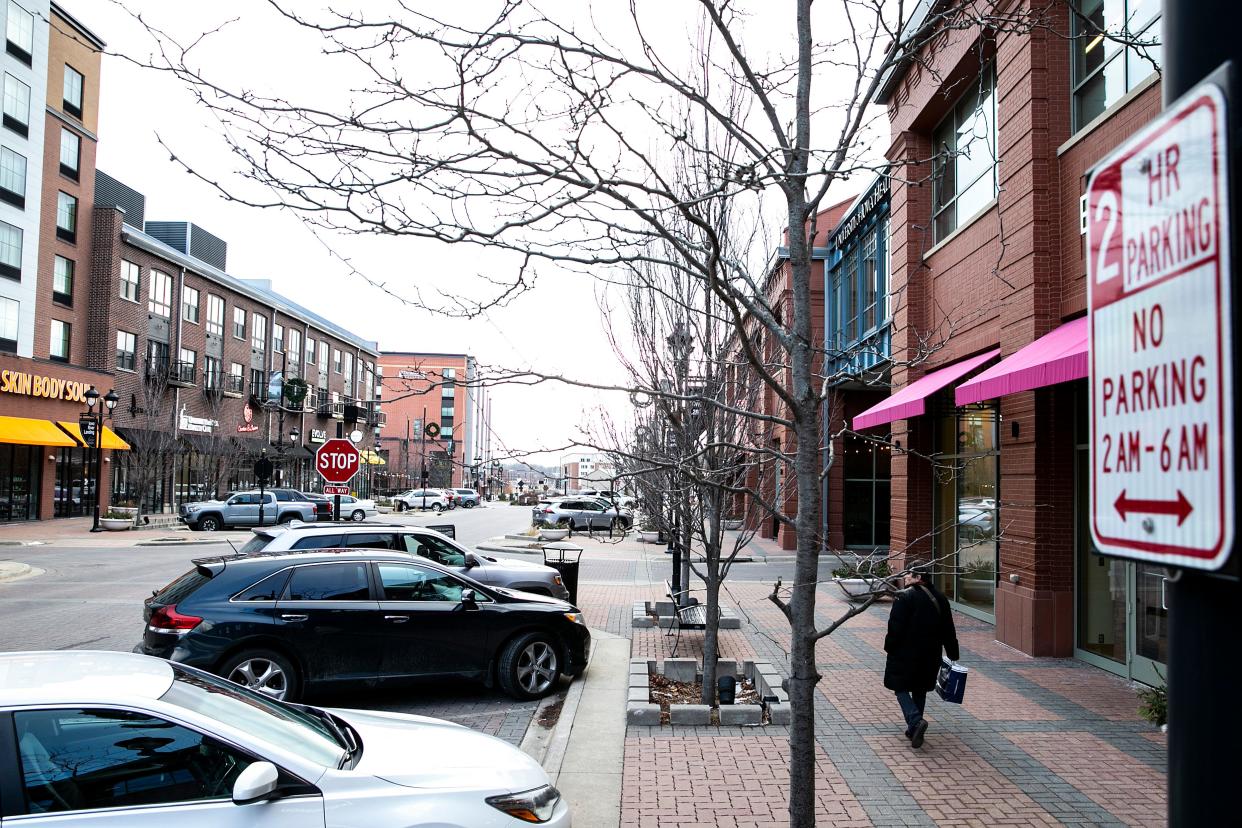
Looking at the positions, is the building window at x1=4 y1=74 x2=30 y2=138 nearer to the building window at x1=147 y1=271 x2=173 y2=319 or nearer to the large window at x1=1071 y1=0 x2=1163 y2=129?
the building window at x1=147 y1=271 x2=173 y2=319

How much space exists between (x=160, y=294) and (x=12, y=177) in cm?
1119

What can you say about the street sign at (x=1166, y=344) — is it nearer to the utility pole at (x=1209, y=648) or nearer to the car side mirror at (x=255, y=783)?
the utility pole at (x=1209, y=648)

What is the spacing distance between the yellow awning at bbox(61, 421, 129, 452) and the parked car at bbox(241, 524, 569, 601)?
29850 mm

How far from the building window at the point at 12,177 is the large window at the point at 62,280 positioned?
3.23m

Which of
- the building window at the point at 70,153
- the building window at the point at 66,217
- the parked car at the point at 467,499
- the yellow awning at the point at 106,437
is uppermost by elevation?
the building window at the point at 70,153

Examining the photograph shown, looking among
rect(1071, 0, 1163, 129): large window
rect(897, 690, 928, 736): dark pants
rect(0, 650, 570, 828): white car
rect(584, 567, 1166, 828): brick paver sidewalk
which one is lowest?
rect(584, 567, 1166, 828): brick paver sidewalk

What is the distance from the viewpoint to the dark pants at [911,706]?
7156 millimetres

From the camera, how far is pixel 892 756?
6.94m

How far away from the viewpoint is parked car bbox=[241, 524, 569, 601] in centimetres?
1170

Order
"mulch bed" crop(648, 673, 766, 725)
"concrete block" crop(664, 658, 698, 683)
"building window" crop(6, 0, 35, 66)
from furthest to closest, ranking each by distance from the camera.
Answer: "building window" crop(6, 0, 35, 66) < "concrete block" crop(664, 658, 698, 683) < "mulch bed" crop(648, 673, 766, 725)

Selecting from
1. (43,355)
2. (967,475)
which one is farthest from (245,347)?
(967,475)

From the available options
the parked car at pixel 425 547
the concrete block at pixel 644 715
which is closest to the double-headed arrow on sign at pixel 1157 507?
the concrete block at pixel 644 715

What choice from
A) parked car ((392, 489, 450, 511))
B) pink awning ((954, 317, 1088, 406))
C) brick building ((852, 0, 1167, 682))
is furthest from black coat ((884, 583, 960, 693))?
parked car ((392, 489, 450, 511))

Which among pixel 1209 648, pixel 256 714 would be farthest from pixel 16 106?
pixel 1209 648
